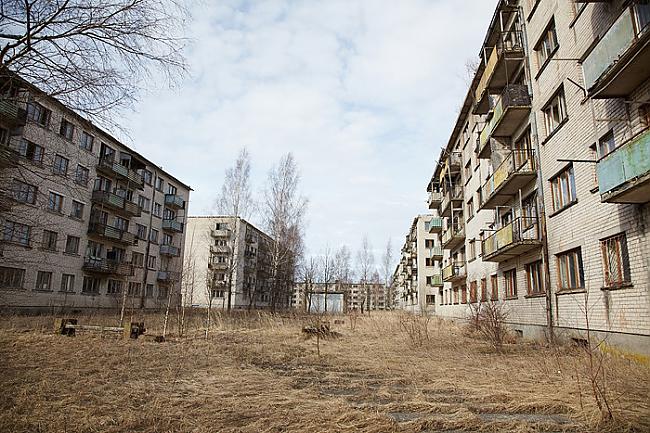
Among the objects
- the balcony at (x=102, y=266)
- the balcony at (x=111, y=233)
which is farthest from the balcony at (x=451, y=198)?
the balcony at (x=111, y=233)

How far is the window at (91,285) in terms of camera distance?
3462cm

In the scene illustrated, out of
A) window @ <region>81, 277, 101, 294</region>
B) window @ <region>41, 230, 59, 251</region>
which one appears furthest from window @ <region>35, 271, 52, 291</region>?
window @ <region>81, 277, 101, 294</region>

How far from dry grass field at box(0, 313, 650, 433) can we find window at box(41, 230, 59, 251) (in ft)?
67.4

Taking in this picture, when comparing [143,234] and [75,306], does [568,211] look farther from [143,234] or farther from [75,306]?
[143,234]

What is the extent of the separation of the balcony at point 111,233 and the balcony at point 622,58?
35093mm

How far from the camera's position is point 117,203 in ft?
122

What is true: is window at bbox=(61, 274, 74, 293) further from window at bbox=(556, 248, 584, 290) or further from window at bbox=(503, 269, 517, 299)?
window at bbox=(556, 248, 584, 290)

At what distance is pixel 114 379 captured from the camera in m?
7.80

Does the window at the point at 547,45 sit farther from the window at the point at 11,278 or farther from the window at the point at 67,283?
the window at the point at 67,283

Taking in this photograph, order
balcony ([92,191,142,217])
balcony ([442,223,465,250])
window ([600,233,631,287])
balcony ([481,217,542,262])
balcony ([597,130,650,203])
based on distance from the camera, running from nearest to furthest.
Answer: balcony ([597,130,650,203]) < window ([600,233,631,287]) < balcony ([481,217,542,262]) < balcony ([442,223,465,250]) < balcony ([92,191,142,217])

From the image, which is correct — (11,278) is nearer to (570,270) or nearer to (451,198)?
(451,198)

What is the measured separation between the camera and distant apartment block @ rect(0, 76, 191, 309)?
90.4ft

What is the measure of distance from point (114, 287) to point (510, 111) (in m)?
34.9

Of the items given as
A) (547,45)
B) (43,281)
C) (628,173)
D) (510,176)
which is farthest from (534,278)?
(43,281)
